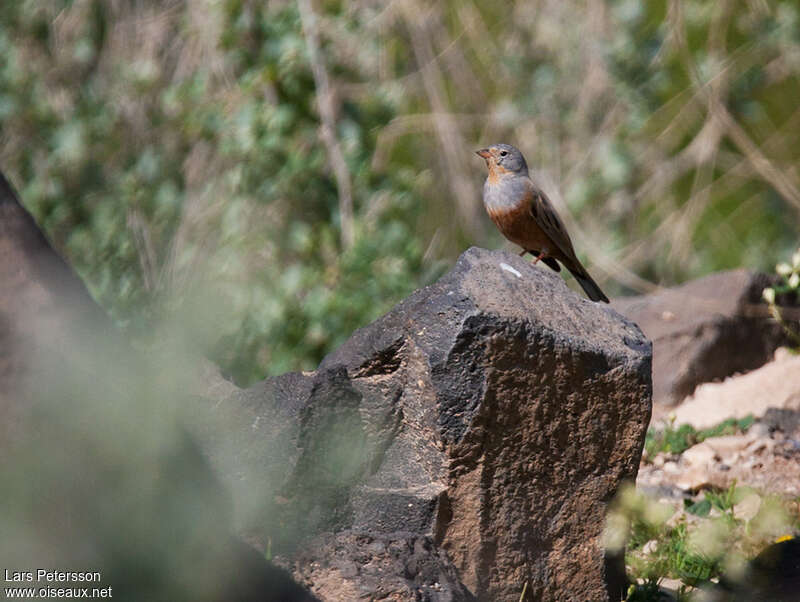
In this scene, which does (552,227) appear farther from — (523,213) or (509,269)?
(509,269)

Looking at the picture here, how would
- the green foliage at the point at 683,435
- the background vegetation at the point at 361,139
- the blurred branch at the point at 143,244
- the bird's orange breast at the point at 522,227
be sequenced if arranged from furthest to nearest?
the blurred branch at the point at 143,244 < the background vegetation at the point at 361,139 < the green foliage at the point at 683,435 < the bird's orange breast at the point at 522,227

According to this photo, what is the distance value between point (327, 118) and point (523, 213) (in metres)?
2.19

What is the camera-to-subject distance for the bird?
454 centimetres

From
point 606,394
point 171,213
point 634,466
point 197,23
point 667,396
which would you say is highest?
point 197,23

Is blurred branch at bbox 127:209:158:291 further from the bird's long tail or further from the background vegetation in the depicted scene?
the bird's long tail

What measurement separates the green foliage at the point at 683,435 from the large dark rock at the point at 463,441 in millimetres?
1803

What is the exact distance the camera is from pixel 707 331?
574cm

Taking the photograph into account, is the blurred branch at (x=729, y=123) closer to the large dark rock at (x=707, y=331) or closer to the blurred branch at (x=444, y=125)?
the blurred branch at (x=444, y=125)

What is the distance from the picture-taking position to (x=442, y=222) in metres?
7.68

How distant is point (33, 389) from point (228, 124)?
184 inches

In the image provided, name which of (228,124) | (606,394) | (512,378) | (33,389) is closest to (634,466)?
(606,394)

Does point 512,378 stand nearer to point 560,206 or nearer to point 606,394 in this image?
point 606,394

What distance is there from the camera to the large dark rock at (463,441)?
271cm

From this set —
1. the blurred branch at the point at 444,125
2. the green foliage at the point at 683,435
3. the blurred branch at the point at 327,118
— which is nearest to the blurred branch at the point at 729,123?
the blurred branch at the point at 444,125
